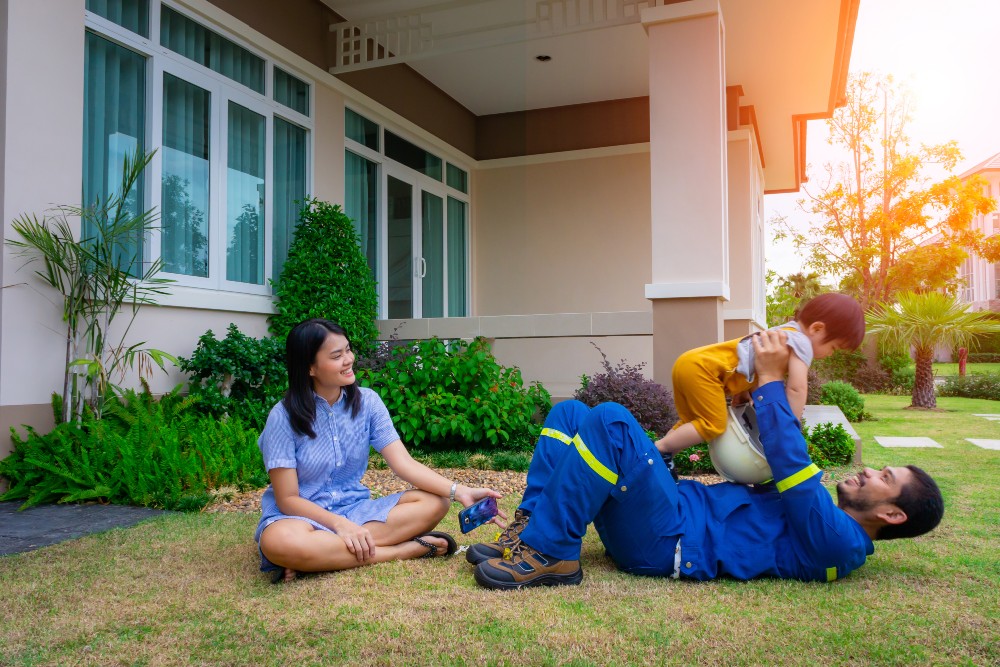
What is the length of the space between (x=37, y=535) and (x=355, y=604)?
6.74ft

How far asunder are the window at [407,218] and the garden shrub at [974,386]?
1084 cm

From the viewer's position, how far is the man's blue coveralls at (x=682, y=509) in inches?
97.6

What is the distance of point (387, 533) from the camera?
3.05 metres

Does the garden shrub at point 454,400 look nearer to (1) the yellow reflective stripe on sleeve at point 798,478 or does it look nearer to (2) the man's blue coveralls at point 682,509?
(2) the man's blue coveralls at point 682,509

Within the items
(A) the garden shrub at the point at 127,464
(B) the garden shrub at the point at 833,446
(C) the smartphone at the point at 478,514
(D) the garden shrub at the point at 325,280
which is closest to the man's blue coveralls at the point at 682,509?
(C) the smartphone at the point at 478,514

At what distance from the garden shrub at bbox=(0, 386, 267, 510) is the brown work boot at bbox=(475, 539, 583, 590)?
2285 mm

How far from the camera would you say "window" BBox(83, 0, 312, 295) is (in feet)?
18.0

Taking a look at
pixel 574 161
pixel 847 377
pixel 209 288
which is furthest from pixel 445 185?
pixel 847 377

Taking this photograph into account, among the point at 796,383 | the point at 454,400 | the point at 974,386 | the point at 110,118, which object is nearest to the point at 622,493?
the point at 796,383

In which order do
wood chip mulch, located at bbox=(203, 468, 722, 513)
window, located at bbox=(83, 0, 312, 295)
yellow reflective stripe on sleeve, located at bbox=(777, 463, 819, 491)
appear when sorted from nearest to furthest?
yellow reflective stripe on sleeve, located at bbox=(777, 463, 819, 491) < wood chip mulch, located at bbox=(203, 468, 722, 513) < window, located at bbox=(83, 0, 312, 295)

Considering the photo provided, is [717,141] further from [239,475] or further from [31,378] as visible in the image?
[31,378]

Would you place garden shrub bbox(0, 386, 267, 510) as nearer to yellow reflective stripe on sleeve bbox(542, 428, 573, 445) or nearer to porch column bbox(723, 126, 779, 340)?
yellow reflective stripe on sleeve bbox(542, 428, 573, 445)

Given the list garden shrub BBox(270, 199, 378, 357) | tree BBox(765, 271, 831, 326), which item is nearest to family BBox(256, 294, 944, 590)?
garden shrub BBox(270, 199, 378, 357)

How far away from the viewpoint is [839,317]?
2721mm
